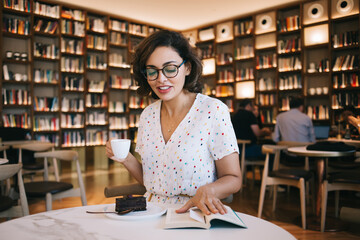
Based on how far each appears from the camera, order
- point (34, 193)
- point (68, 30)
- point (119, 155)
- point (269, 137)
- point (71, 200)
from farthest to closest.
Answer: point (68, 30), point (269, 137), point (71, 200), point (34, 193), point (119, 155)

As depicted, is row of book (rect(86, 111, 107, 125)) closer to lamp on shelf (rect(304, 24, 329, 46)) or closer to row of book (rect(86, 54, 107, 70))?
row of book (rect(86, 54, 107, 70))

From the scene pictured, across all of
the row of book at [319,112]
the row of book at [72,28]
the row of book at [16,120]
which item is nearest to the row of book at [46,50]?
the row of book at [72,28]

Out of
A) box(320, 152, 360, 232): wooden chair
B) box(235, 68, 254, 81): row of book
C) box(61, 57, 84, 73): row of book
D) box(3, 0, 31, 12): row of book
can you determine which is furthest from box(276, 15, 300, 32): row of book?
Result: box(3, 0, 31, 12): row of book

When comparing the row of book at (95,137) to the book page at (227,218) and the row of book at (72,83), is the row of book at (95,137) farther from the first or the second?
the book page at (227,218)

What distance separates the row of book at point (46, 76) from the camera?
20.6ft

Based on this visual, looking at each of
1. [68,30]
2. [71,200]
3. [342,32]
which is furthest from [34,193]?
[342,32]

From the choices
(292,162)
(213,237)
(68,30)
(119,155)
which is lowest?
(292,162)

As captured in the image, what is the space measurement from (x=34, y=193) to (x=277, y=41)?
5709 millimetres

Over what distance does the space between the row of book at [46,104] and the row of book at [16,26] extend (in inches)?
50.3

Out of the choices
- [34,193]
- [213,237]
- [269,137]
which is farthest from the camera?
[269,137]

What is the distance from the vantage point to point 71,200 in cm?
409

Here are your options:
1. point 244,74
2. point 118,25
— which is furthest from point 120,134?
point 244,74

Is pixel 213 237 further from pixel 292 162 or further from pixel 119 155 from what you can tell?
pixel 292 162

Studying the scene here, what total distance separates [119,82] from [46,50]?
5.72 ft
